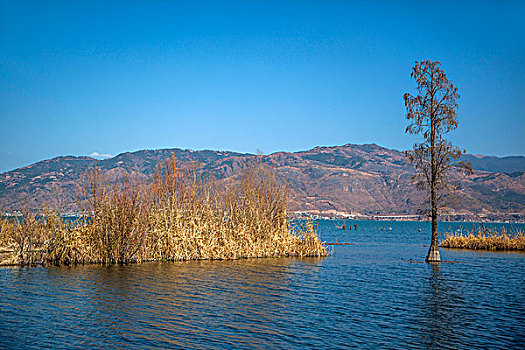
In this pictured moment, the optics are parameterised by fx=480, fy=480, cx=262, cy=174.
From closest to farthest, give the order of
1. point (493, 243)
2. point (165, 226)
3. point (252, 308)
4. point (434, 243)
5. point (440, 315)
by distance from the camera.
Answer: point (440, 315)
point (252, 308)
point (165, 226)
point (434, 243)
point (493, 243)

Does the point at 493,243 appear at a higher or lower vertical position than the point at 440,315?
higher

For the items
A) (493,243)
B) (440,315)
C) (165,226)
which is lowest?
(440,315)

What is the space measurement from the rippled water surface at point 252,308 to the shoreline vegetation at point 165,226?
1.38 m

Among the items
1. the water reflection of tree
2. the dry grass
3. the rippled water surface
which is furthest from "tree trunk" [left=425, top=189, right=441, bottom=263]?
the dry grass

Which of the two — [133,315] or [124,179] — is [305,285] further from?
[124,179]

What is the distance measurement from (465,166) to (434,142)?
243cm

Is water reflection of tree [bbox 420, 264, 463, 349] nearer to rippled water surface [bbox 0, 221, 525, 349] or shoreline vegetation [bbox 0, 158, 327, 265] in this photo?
rippled water surface [bbox 0, 221, 525, 349]

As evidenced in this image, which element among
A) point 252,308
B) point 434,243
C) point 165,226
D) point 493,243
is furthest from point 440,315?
point 493,243

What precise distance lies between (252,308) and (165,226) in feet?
41.1

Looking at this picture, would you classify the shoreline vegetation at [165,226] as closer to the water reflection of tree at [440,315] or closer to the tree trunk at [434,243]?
the tree trunk at [434,243]

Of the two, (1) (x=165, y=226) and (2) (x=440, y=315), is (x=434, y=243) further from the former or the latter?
(1) (x=165, y=226)

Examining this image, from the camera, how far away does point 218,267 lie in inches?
1050

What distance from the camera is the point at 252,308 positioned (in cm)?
1692

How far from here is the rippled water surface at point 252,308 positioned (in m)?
13.1
